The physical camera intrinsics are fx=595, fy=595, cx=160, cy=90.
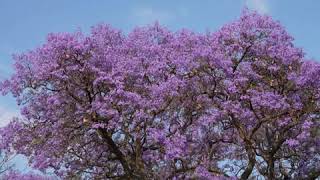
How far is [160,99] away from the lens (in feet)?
65.3

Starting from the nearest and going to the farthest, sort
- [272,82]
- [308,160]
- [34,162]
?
1. [34,162]
2. [272,82]
3. [308,160]

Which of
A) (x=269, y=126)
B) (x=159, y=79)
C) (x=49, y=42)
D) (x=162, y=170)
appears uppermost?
(x=49, y=42)

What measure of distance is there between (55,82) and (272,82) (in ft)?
25.3

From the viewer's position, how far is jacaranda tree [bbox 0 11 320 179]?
784 inches

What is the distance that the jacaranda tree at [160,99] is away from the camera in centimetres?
1992

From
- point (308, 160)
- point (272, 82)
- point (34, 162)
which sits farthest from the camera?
→ point (308, 160)

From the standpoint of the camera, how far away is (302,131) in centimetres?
2056

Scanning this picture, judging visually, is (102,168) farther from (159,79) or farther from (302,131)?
(302,131)

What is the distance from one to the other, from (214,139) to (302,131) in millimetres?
3197

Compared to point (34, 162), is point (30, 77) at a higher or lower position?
higher

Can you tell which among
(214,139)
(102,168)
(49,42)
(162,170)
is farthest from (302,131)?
(49,42)

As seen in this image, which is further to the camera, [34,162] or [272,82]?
[272,82]

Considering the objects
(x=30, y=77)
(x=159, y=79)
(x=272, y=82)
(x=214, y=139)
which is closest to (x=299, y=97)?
(x=272, y=82)

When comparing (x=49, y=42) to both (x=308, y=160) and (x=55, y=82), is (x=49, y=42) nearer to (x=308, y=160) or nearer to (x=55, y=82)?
(x=55, y=82)
